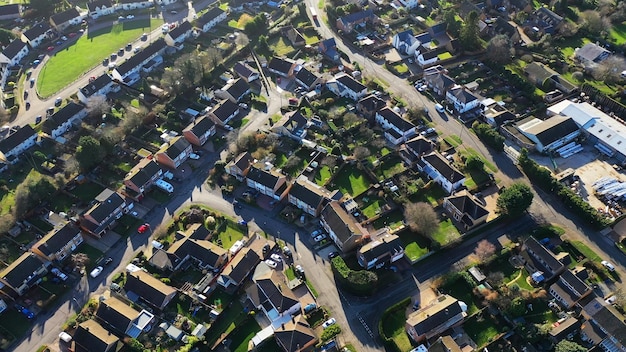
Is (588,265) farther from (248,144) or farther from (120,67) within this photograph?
(120,67)

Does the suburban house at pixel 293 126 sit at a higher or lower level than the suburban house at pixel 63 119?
higher

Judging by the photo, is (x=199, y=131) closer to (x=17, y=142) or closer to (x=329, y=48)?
(x=17, y=142)

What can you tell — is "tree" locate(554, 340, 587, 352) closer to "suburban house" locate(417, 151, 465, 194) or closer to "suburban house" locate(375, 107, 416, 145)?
"suburban house" locate(417, 151, 465, 194)

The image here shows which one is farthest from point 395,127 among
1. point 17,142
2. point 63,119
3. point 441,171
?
point 17,142

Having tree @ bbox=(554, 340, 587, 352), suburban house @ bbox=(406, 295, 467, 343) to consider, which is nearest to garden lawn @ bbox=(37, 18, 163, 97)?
suburban house @ bbox=(406, 295, 467, 343)

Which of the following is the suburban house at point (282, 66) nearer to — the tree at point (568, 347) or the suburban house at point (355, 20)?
the suburban house at point (355, 20)

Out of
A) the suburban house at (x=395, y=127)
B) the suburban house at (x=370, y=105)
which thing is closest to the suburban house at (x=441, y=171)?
the suburban house at (x=395, y=127)

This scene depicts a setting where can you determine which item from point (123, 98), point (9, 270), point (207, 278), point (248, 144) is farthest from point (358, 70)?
point (9, 270)
